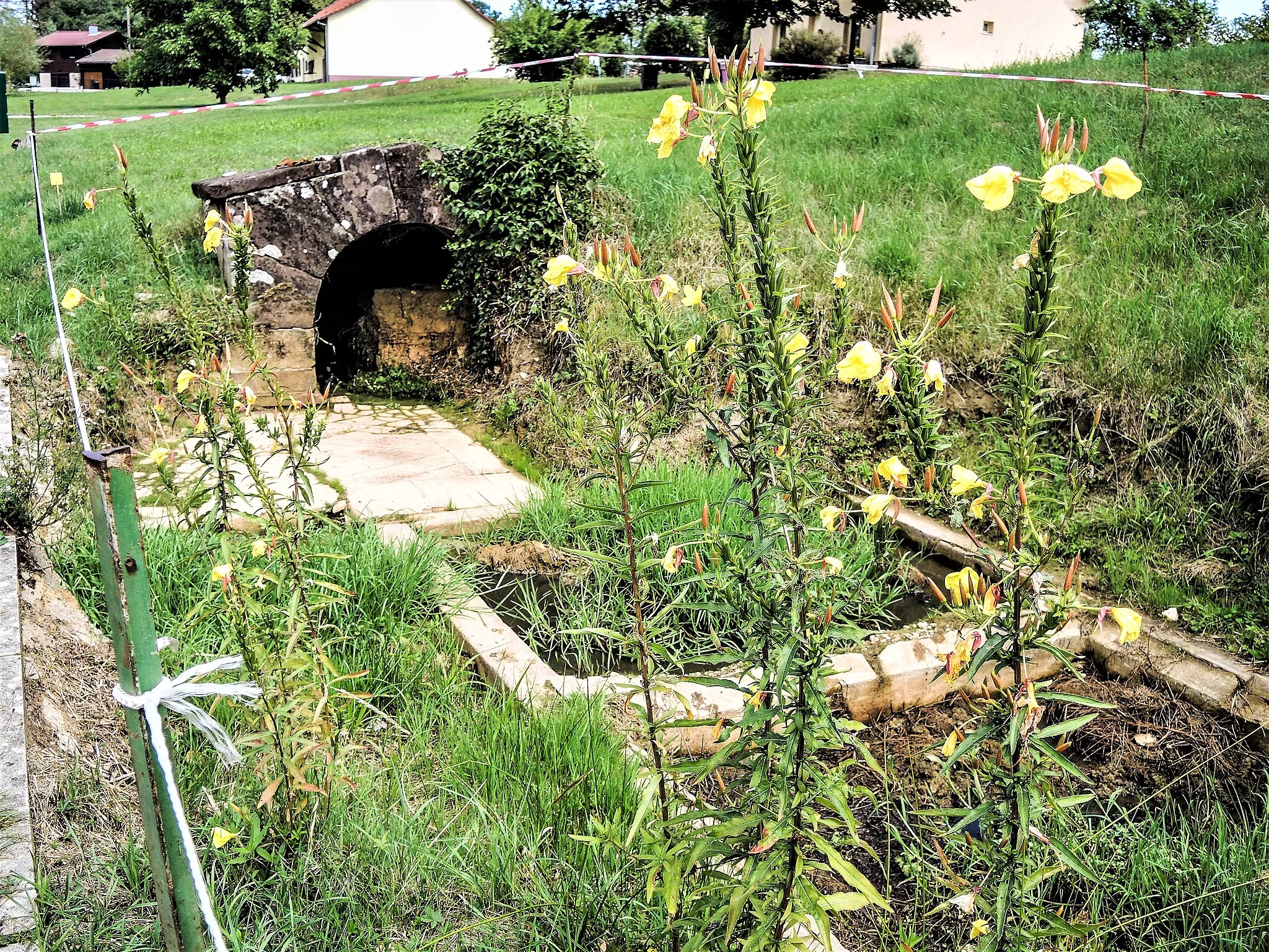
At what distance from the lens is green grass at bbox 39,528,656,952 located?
2158 millimetres

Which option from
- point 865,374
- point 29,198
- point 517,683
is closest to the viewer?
point 865,374

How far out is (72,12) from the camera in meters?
87.1

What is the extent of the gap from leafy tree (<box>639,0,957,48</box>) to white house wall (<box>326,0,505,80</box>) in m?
18.0

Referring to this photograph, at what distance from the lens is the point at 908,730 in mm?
3539

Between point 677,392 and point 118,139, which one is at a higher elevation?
point 118,139

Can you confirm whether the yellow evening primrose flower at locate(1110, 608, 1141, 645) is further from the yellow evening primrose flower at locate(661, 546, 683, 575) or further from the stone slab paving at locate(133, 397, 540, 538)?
the stone slab paving at locate(133, 397, 540, 538)

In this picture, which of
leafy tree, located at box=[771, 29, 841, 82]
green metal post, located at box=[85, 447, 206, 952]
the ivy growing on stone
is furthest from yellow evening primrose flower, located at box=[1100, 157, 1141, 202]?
leafy tree, located at box=[771, 29, 841, 82]

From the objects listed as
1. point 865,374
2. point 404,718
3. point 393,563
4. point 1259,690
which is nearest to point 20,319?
point 393,563

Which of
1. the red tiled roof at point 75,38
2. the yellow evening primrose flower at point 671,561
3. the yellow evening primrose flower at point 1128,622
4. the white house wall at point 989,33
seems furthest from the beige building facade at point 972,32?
Answer: the red tiled roof at point 75,38

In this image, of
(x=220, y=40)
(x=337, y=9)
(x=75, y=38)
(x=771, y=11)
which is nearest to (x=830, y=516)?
(x=771, y=11)

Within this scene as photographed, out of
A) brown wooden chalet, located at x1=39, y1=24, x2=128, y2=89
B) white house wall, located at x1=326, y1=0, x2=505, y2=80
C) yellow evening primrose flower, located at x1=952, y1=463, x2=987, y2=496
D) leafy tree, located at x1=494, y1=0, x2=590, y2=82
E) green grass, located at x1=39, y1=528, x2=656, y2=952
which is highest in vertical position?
brown wooden chalet, located at x1=39, y1=24, x2=128, y2=89

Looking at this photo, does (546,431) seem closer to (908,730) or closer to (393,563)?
(393,563)

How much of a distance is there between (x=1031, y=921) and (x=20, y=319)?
6.93m

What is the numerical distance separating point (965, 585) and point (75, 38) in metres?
97.8
